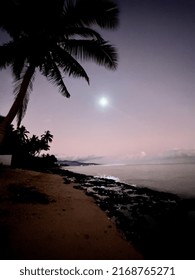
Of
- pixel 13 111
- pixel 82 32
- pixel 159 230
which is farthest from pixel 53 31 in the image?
pixel 159 230

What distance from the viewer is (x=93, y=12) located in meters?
6.61

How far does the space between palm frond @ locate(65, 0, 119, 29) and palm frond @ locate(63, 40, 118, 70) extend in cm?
70

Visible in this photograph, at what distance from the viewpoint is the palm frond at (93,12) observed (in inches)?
255

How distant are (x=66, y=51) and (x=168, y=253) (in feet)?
26.3

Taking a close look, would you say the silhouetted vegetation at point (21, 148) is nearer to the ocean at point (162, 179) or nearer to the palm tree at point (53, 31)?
the palm tree at point (53, 31)

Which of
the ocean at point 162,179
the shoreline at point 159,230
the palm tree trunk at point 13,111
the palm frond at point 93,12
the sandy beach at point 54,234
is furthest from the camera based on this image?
the ocean at point 162,179

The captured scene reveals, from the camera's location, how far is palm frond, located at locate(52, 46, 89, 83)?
724 centimetres

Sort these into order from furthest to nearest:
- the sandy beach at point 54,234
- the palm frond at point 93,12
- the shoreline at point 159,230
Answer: the palm frond at point 93,12, the shoreline at point 159,230, the sandy beach at point 54,234

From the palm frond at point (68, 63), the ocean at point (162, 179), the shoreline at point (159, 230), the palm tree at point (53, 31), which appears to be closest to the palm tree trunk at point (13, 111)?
the palm tree at point (53, 31)

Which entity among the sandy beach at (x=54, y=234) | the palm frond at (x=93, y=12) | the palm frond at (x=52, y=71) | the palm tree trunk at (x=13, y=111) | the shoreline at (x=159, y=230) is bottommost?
the shoreline at (x=159, y=230)

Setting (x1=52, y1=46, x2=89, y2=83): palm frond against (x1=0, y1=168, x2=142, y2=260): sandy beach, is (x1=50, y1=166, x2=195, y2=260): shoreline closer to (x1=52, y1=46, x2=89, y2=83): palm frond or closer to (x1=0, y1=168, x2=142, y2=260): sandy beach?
(x1=0, y1=168, x2=142, y2=260): sandy beach

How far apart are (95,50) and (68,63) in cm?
127

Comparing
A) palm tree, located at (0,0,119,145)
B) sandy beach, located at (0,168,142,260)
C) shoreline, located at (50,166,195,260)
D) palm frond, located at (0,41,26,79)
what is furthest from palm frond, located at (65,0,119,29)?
shoreline, located at (50,166,195,260)

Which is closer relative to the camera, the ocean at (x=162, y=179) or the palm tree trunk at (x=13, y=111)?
the palm tree trunk at (x=13, y=111)
